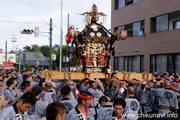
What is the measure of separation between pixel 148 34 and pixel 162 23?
1.63 meters

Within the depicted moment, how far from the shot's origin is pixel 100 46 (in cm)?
930

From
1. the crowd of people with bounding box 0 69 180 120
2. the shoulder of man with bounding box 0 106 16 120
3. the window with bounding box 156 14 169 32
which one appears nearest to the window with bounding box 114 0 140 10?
the window with bounding box 156 14 169 32

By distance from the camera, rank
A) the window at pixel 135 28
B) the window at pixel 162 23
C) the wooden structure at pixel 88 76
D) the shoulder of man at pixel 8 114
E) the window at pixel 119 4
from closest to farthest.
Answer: the shoulder of man at pixel 8 114
the wooden structure at pixel 88 76
the window at pixel 162 23
the window at pixel 135 28
the window at pixel 119 4

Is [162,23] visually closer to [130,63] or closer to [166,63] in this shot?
[166,63]

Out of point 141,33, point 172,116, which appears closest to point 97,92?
point 172,116

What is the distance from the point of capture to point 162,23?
1761 cm

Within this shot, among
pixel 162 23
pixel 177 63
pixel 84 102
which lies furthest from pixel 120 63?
pixel 84 102

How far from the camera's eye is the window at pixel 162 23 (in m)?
17.2

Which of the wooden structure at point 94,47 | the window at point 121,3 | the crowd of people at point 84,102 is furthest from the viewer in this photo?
the window at point 121,3

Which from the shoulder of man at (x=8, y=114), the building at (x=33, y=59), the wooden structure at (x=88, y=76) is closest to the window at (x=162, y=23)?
the wooden structure at (x=88, y=76)

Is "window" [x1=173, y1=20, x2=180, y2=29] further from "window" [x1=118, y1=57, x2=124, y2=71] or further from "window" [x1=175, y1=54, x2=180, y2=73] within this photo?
"window" [x1=118, y1=57, x2=124, y2=71]

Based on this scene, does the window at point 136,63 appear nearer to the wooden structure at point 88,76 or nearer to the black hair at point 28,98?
the wooden structure at point 88,76

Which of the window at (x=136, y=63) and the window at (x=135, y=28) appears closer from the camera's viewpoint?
the window at (x=135, y=28)

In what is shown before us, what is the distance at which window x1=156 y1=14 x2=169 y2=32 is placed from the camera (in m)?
17.2
